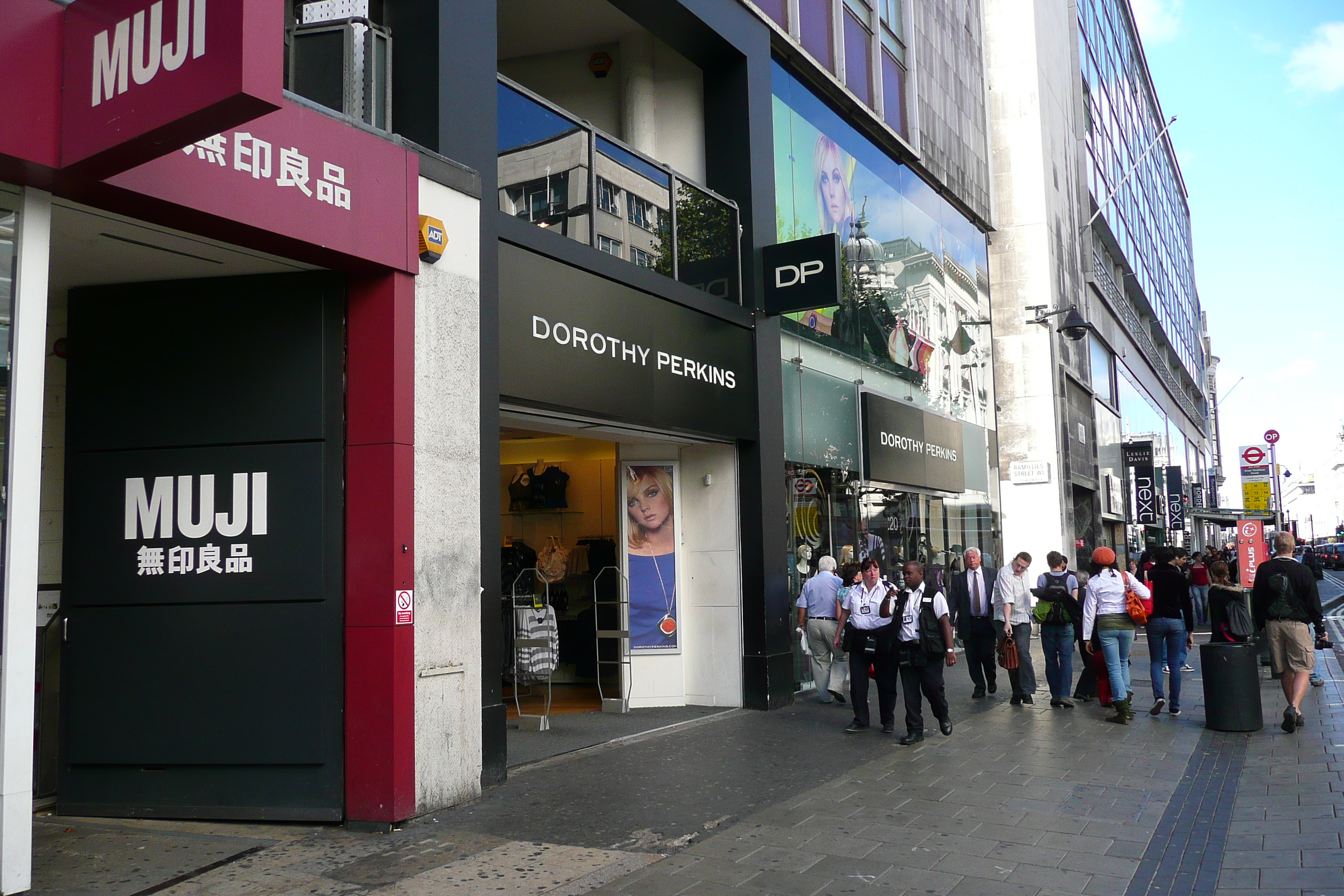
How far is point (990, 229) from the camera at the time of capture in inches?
907

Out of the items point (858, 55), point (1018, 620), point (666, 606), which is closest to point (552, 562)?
point (666, 606)

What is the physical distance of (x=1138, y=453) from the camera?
123 ft

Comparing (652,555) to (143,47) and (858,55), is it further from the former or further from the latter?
(858,55)

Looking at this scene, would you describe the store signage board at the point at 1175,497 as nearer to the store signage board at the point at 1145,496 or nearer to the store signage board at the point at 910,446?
the store signage board at the point at 1145,496

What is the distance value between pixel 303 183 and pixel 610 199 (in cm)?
439

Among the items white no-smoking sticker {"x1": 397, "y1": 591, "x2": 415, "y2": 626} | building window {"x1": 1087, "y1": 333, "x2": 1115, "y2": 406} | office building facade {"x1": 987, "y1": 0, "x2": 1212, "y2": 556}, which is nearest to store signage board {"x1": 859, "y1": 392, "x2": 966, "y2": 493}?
office building facade {"x1": 987, "y1": 0, "x2": 1212, "y2": 556}

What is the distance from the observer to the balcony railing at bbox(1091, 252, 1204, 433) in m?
34.0

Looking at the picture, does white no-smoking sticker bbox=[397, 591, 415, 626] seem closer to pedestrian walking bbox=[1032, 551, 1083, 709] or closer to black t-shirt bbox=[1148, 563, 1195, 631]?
pedestrian walking bbox=[1032, 551, 1083, 709]

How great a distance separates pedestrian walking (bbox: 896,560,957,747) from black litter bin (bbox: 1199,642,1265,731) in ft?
8.45

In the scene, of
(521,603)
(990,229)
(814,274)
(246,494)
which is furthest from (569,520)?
(990,229)

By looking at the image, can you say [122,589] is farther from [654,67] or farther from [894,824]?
[654,67]

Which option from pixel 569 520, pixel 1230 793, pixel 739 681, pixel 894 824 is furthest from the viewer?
pixel 569 520

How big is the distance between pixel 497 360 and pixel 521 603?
11.7ft

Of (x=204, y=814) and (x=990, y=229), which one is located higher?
(x=990, y=229)
